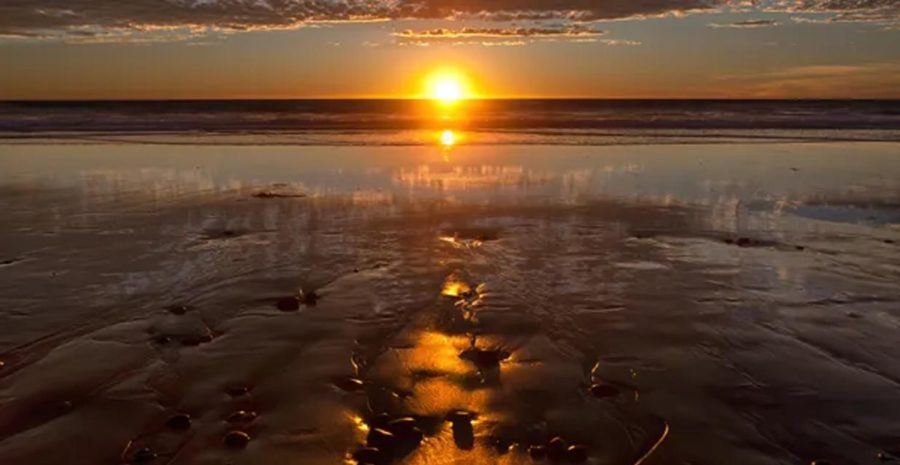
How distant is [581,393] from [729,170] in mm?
14945

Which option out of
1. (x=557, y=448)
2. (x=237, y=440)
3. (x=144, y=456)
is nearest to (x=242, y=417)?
(x=237, y=440)

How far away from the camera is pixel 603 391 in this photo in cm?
490

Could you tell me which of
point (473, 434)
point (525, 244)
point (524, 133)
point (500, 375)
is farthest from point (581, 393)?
point (524, 133)

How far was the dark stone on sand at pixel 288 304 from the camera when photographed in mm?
6777

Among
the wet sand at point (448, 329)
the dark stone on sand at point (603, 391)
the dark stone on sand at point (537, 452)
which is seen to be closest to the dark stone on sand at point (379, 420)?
the wet sand at point (448, 329)

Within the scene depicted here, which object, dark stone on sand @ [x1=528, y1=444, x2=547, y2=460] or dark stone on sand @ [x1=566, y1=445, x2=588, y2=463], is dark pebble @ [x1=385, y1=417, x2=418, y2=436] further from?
dark stone on sand @ [x1=566, y1=445, x2=588, y2=463]

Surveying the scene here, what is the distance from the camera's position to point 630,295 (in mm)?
7250

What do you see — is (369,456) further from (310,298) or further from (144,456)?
(310,298)

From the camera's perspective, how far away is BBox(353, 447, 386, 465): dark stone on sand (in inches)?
153

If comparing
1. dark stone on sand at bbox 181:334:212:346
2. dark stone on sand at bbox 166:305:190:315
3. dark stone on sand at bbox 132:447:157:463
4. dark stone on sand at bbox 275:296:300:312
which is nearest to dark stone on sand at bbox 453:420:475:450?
dark stone on sand at bbox 132:447:157:463

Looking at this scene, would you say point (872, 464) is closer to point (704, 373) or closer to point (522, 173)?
point (704, 373)

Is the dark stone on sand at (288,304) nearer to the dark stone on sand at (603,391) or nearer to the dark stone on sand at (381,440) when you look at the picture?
the dark stone on sand at (381,440)

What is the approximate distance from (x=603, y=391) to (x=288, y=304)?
336 cm

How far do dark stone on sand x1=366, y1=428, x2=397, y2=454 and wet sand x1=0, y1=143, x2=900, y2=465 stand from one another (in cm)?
1
